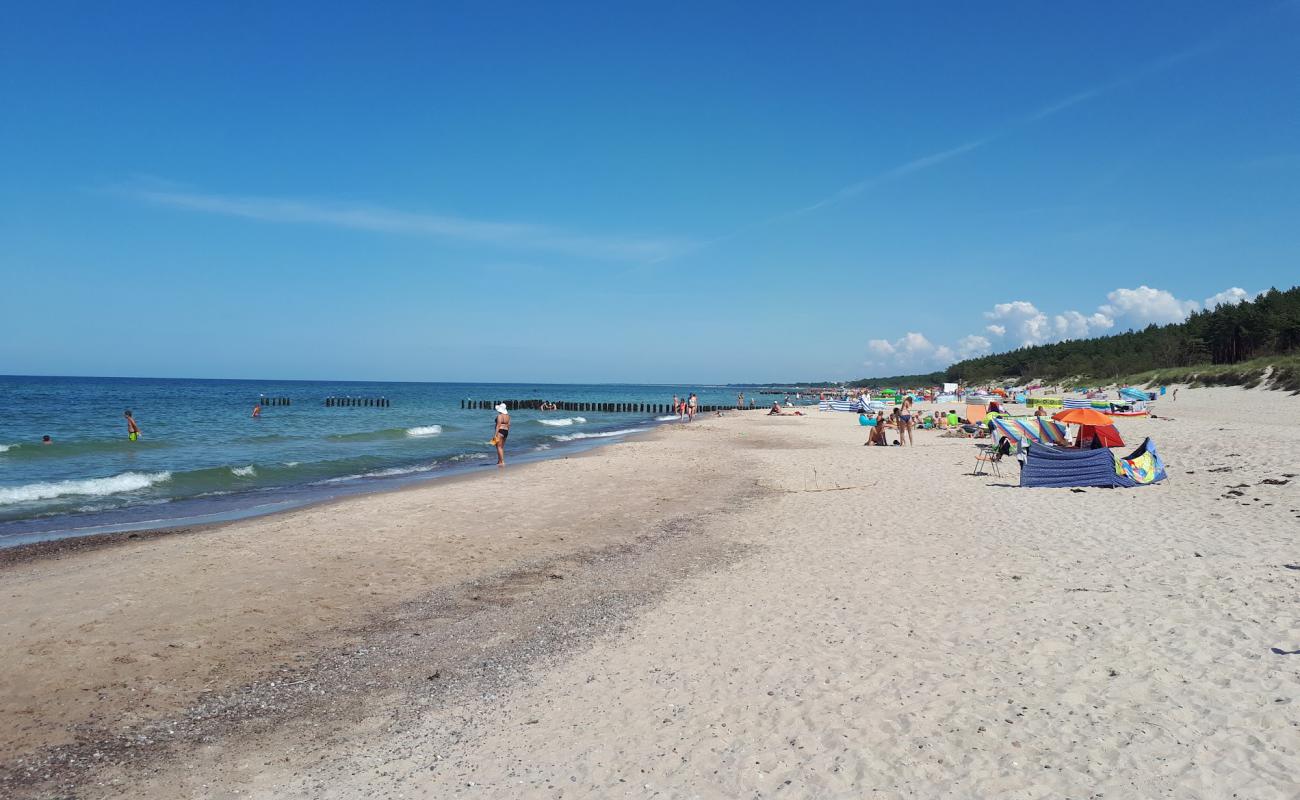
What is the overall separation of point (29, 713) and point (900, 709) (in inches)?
255

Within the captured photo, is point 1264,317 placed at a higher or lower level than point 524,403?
higher

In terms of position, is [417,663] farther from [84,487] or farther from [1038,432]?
[1038,432]

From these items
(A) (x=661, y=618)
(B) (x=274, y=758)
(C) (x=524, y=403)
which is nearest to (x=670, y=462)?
(A) (x=661, y=618)

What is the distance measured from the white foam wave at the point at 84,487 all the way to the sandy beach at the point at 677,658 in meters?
7.39

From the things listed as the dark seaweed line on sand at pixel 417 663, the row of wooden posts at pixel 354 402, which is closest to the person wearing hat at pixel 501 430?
the dark seaweed line on sand at pixel 417 663

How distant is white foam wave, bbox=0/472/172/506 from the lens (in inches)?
611

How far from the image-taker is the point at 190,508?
1467cm

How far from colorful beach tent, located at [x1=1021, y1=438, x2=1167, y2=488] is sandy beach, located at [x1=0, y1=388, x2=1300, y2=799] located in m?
1.67

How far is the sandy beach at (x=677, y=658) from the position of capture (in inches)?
166

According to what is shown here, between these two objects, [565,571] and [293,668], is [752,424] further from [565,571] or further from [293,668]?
[293,668]

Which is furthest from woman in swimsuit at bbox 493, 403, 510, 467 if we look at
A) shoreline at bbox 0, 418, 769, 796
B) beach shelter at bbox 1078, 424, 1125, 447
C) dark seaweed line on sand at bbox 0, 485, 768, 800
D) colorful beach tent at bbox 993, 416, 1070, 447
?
beach shelter at bbox 1078, 424, 1125, 447

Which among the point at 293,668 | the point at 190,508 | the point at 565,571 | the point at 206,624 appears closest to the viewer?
the point at 293,668

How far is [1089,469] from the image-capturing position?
13828 millimetres

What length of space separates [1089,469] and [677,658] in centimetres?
1161
